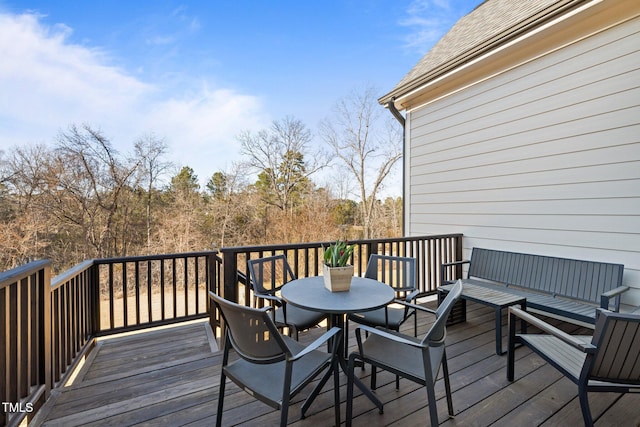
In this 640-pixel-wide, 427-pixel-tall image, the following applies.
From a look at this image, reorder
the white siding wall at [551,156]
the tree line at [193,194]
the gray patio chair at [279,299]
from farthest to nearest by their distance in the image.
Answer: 1. the tree line at [193,194]
2. the white siding wall at [551,156]
3. the gray patio chair at [279,299]

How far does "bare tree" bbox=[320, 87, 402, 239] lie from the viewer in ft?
40.0

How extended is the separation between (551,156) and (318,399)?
3.77 metres

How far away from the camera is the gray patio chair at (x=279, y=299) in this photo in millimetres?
2320

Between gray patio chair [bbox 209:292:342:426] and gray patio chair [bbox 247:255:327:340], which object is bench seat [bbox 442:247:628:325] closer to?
gray patio chair [bbox 247:255:327:340]

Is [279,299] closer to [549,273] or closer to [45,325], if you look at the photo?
[45,325]

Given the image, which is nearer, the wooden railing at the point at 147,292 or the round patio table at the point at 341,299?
the round patio table at the point at 341,299

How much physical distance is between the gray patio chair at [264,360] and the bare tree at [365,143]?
10.9 m

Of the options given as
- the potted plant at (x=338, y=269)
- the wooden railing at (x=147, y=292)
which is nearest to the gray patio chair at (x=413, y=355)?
the potted plant at (x=338, y=269)

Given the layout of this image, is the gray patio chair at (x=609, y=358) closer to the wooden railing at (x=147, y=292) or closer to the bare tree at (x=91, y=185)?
the wooden railing at (x=147, y=292)

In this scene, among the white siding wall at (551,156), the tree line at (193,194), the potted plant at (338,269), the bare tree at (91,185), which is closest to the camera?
the potted plant at (338,269)

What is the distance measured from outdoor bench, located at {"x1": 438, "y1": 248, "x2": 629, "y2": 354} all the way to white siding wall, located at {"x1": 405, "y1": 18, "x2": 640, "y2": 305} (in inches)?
7.2

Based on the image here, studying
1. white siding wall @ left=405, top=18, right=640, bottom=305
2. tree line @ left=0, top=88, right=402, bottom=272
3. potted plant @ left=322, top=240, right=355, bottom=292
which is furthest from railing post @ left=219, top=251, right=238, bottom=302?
tree line @ left=0, top=88, right=402, bottom=272

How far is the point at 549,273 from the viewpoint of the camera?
333 centimetres

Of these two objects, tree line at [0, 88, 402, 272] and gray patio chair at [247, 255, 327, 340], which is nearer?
gray patio chair at [247, 255, 327, 340]
